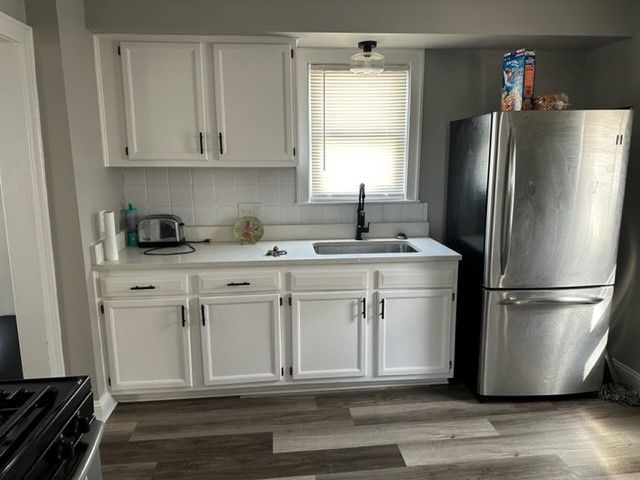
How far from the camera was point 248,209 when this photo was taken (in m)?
3.10

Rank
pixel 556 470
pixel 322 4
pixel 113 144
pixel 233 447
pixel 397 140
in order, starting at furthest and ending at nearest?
pixel 397 140
pixel 113 144
pixel 322 4
pixel 233 447
pixel 556 470

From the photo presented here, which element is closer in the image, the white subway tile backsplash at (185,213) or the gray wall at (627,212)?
the gray wall at (627,212)

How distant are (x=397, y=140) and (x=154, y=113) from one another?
5.24 ft

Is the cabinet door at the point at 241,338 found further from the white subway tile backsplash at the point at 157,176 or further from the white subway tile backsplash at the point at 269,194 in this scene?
the white subway tile backsplash at the point at 157,176

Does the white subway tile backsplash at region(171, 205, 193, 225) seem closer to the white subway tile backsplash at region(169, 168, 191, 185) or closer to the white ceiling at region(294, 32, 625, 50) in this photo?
the white subway tile backsplash at region(169, 168, 191, 185)

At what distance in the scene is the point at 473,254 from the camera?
268 centimetres

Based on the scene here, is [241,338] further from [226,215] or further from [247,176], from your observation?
[247,176]

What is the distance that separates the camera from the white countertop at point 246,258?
2.48 m

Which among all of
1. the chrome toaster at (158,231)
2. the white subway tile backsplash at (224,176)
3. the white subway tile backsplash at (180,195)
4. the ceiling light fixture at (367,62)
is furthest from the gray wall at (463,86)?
the chrome toaster at (158,231)

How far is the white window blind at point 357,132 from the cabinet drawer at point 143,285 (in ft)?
3.72

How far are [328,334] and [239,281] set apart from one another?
0.61m

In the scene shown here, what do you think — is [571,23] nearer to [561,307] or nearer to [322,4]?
[322,4]

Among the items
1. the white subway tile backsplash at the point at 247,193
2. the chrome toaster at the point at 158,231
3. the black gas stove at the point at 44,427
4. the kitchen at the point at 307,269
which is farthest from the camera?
the white subway tile backsplash at the point at 247,193

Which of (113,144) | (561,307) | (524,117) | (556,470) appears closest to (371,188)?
(524,117)
